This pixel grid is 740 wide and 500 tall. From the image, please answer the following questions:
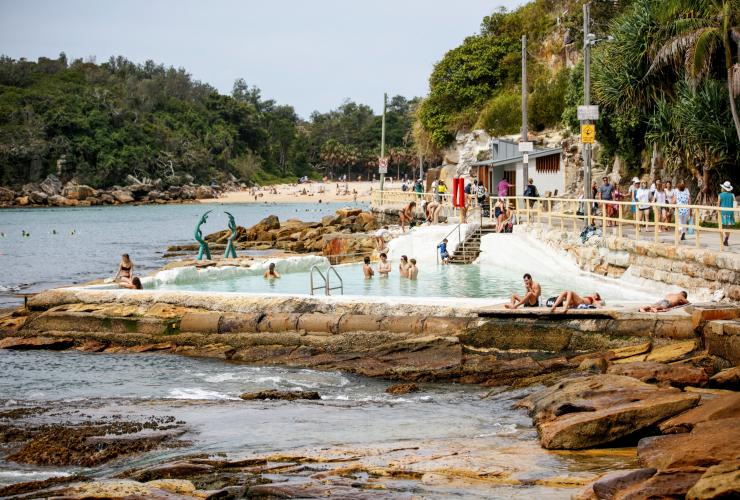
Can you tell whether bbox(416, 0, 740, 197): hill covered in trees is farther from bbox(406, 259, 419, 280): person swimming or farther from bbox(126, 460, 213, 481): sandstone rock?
bbox(126, 460, 213, 481): sandstone rock

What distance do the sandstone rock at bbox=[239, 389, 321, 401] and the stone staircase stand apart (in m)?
14.7

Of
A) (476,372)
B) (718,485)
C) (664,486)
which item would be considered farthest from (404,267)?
(718,485)

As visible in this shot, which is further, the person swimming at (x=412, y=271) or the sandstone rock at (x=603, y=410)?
the person swimming at (x=412, y=271)

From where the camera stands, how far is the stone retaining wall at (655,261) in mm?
17017

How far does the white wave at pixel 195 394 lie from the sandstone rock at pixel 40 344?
4855mm

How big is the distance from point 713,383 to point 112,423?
7.90 meters

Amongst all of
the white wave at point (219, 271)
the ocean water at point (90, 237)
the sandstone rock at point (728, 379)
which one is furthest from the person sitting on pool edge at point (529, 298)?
the ocean water at point (90, 237)

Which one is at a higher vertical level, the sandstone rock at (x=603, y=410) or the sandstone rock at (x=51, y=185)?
the sandstone rock at (x=51, y=185)

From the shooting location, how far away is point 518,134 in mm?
48656

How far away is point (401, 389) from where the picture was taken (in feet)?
48.2

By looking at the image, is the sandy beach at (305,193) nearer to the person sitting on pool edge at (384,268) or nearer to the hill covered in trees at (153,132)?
the hill covered in trees at (153,132)

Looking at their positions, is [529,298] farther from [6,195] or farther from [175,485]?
[6,195]

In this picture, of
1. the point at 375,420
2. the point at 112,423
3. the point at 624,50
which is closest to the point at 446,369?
the point at 375,420

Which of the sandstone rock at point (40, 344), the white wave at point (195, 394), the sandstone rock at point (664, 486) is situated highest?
the sandstone rock at point (664, 486)
